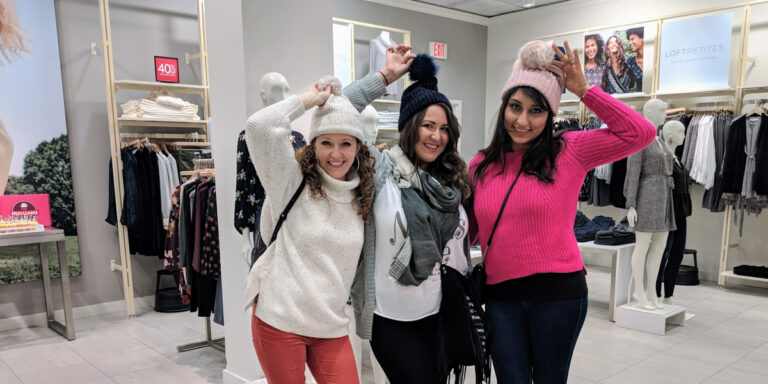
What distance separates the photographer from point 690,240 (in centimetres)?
592

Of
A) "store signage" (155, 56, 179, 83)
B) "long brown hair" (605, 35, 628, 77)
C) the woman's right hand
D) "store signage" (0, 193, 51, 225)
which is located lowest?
"store signage" (0, 193, 51, 225)

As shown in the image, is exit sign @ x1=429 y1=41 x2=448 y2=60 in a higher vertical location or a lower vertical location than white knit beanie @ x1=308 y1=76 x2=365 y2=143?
higher

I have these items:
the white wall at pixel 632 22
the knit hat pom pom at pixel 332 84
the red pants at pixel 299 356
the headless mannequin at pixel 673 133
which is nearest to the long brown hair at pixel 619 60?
the white wall at pixel 632 22

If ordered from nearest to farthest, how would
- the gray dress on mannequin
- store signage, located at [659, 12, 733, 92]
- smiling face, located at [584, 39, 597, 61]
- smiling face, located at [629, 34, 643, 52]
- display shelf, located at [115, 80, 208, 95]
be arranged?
1. the gray dress on mannequin
2. display shelf, located at [115, 80, 208, 95]
3. store signage, located at [659, 12, 733, 92]
4. smiling face, located at [629, 34, 643, 52]
5. smiling face, located at [584, 39, 597, 61]

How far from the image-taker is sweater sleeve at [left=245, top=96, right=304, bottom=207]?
1438 millimetres

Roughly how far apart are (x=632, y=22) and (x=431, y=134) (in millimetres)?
5784

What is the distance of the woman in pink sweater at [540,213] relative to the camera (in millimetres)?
1560

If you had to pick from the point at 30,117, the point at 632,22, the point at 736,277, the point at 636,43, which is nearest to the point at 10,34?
the point at 30,117

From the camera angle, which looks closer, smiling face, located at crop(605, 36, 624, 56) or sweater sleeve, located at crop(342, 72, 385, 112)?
sweater sleeve, located at crop(342, 72, 385, 112)

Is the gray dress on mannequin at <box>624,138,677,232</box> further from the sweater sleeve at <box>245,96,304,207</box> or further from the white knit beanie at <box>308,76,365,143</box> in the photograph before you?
the sweater sleeve at <box>245,96,304,207</box>

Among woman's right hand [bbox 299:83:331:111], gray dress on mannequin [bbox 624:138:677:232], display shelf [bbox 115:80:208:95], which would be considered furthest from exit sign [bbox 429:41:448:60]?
woman's right hand [bbox 299:83:331:111]

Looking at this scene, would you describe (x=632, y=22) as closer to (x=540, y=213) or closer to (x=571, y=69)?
(x=571, y=69)

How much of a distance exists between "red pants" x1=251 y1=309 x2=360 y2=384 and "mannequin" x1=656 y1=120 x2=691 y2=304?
11.7ft

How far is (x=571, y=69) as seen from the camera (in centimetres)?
161
